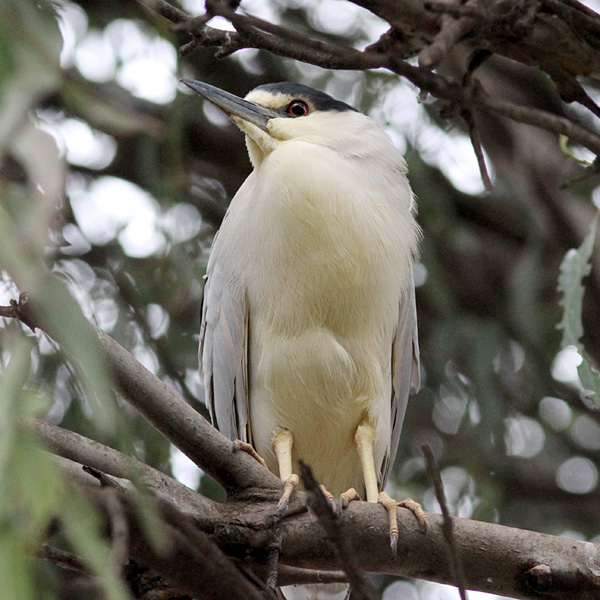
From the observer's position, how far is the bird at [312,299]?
1.96 m

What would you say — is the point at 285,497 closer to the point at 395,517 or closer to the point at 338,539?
the point at 395,517

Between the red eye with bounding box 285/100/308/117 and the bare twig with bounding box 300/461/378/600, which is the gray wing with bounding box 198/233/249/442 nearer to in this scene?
the red eye with bounding box 285/100/308/117

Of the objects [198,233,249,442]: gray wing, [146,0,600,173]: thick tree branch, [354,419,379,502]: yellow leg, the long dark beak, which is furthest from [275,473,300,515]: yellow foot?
the long dark beak

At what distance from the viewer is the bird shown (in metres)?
1.96

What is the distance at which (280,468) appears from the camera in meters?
1.94

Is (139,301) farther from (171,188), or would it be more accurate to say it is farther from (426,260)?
(426,260)

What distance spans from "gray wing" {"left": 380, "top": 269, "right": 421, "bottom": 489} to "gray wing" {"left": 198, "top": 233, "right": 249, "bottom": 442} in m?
0.37

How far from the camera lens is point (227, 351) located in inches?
81.4

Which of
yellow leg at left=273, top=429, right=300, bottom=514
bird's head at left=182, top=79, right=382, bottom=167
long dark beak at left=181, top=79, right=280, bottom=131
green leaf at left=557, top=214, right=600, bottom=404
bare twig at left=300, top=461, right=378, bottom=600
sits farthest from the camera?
bird's head at left=182, top=79, right=382, bottom=167

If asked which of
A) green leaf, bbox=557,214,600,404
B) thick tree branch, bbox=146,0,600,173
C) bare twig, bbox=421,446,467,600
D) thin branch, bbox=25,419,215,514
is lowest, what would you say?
thin branch, bbox=25,419,215,514

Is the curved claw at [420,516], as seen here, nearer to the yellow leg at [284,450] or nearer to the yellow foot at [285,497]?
the yellow foot at [285,497]

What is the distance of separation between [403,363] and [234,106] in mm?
729

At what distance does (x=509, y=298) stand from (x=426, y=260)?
380mm

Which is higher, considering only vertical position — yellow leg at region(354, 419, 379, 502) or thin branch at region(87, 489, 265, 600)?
thin branch at region(87, 489, 265, 600)
